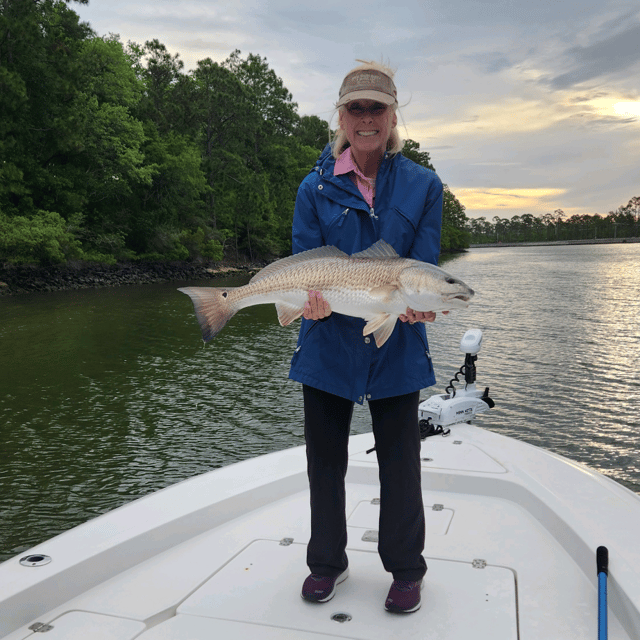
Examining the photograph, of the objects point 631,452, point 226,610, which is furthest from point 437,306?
point 631,452

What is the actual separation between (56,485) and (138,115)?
4574cm

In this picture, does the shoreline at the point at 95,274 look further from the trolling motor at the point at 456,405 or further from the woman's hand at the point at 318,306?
the woman's hand at the point at 318,306

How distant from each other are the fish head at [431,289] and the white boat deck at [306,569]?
142 centimetres

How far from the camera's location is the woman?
2850 mm

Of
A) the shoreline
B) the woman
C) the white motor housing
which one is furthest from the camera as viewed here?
the shoreline

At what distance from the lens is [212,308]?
3023 mm

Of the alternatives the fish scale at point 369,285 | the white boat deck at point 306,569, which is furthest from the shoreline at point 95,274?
the fish scale at point 369,285

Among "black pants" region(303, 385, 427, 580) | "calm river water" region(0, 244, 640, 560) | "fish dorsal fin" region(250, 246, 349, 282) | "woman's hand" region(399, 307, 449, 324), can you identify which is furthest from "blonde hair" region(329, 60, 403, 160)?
"calm river water" region(0, 244, 640, 560)

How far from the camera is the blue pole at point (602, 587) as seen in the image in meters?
2.45

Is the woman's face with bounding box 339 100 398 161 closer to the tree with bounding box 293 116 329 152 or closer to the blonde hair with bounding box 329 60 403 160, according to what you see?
the blonde hair with bounding box 329 60 403 160

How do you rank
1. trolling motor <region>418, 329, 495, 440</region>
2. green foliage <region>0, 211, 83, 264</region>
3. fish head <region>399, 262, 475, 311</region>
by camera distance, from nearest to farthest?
fish head <region>399, 262, 475, 311</region>, trolling motor <region>418, 329, 495, 440</region>, green foliage <region>0, 211, 83, 264</region>

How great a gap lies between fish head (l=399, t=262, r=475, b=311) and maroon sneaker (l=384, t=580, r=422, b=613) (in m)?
1.30

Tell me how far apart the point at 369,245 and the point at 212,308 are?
827 millimetres

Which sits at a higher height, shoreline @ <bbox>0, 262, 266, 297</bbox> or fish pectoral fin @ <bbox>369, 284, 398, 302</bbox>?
fish pectoral fin @ <bbox>369, 284, 398, 302</bbox>
